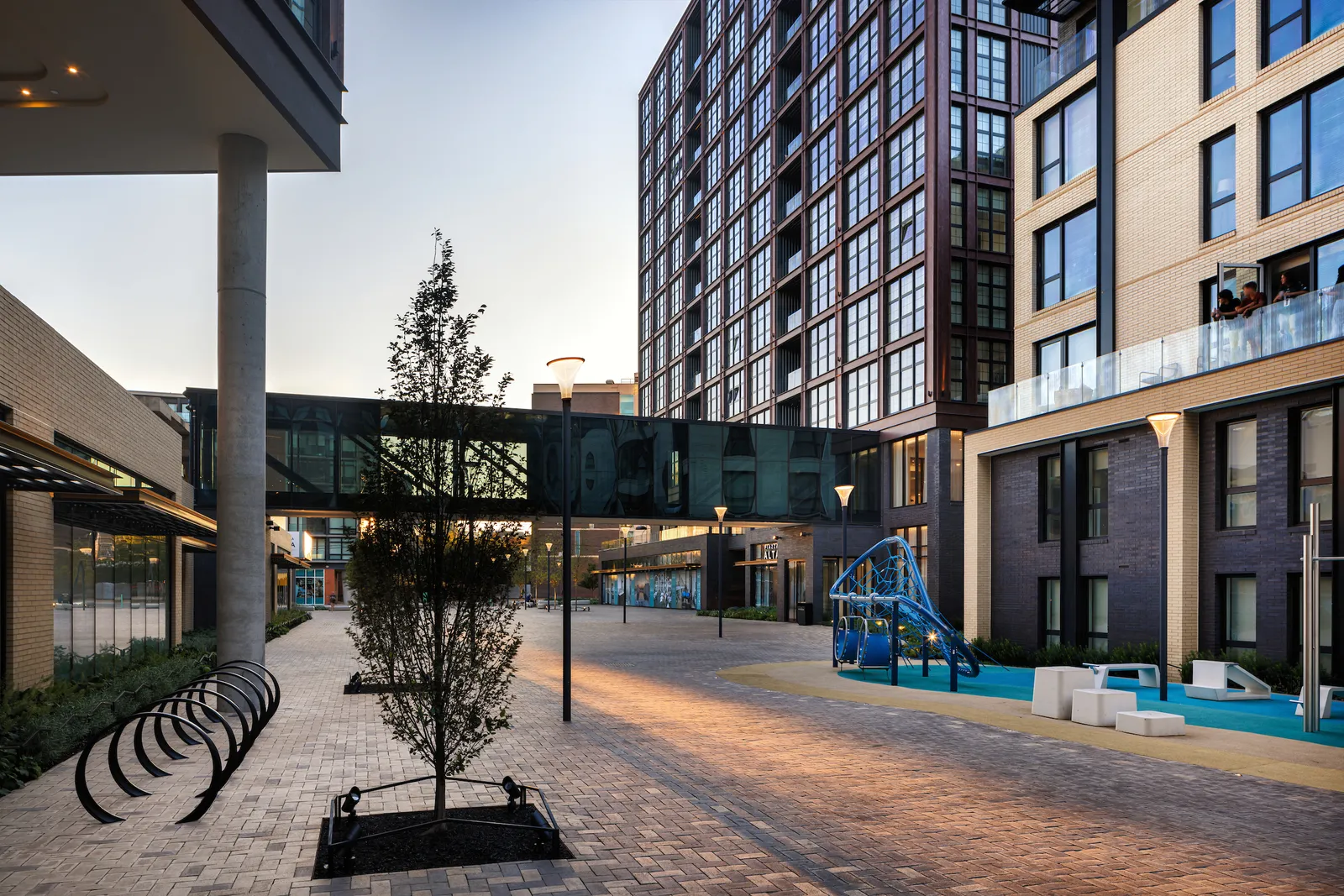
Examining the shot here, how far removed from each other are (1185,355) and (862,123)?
29.2 m

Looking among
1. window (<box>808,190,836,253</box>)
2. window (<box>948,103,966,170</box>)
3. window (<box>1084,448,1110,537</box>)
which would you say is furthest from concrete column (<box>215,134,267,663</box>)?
window (<box>808,190,836,253</box>)

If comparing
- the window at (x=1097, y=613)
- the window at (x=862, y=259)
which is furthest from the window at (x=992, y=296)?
the window at (x=1097, y=613)

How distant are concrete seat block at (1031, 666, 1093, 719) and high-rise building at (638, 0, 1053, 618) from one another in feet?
71.0

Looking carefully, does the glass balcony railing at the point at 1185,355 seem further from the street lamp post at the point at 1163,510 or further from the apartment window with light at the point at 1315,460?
the street lamp post at the point at 1163,510

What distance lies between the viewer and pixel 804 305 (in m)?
52.7

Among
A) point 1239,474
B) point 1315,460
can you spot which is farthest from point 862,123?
point 1315,460

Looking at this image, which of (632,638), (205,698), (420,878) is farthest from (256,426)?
(632,638)

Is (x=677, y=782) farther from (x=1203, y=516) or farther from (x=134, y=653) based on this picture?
(x=1203, y=516)

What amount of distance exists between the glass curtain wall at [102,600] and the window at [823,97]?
39282 millimetres

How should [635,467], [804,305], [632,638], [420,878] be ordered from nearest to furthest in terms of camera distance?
[420,878]
[632,638]
[635,467]
[804,305]

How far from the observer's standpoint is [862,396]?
47031 mm

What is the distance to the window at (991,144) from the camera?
140ft

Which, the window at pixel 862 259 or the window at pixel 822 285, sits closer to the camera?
the window at pixel 862 259

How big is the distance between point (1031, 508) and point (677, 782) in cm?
1933
